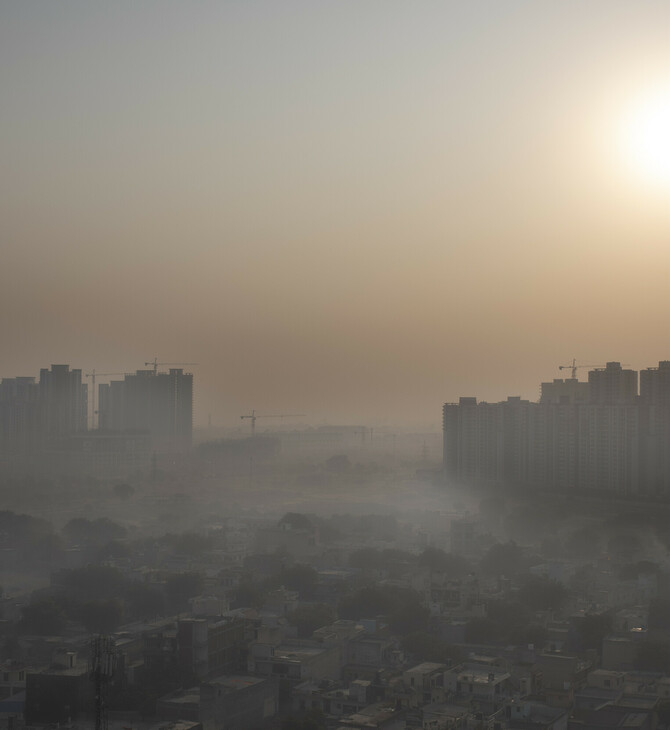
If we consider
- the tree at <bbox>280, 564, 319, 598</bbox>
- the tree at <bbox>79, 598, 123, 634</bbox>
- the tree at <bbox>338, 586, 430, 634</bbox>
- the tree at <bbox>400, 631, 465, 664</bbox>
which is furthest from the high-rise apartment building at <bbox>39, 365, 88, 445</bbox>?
the tree at <bbox>400, 631, 465, 664</bbox>

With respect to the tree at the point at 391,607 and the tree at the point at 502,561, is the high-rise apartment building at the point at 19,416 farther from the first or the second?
the tree at the point at 391,607

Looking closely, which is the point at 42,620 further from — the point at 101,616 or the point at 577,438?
the point at 577,438

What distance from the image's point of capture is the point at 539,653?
19.5 feet

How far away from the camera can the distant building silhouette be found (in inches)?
520

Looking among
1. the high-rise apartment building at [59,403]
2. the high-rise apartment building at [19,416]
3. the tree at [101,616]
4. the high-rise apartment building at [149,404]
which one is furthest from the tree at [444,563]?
the high-rise apartment building at [149,404]

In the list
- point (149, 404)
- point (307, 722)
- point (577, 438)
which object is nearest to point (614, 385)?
point (577, 438)

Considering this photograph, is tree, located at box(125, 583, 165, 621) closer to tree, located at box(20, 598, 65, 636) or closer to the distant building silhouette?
tree, located at box(20, 598, 65, 636)

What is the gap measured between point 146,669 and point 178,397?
19.4 metres

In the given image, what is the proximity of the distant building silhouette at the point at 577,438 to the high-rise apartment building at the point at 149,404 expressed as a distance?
939 centimetres

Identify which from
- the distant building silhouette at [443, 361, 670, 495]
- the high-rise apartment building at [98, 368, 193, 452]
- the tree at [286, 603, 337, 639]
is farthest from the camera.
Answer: the high-rise apartment building at [98, 368, 193, 452]

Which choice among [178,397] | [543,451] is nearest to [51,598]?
[543,451]

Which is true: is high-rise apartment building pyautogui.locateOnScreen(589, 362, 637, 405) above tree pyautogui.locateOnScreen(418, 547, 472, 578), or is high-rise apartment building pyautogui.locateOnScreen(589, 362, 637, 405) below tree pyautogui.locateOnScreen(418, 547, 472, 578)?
above

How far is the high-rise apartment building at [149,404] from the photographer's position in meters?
24.1

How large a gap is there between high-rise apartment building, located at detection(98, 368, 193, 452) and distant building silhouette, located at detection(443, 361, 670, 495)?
939 centimetres
